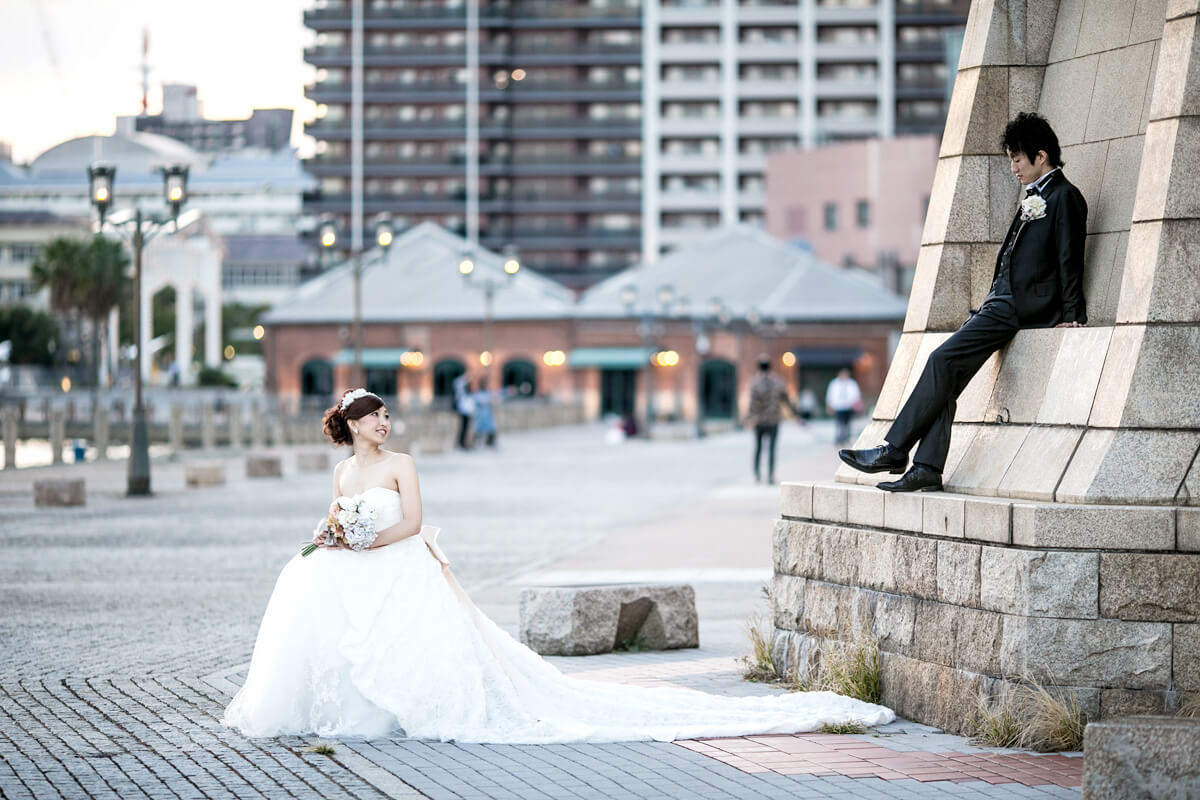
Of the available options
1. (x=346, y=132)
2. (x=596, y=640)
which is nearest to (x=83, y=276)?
(x=346, y=132)

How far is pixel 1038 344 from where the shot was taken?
336 inches

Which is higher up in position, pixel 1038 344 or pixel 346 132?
pixel 346 132

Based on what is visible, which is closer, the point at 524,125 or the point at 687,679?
the point at 687,679

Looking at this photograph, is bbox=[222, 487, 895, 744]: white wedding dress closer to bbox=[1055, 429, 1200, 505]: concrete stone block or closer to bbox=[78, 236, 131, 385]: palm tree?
bbox=[1055, 429, 1200, 505]: concrete stone block

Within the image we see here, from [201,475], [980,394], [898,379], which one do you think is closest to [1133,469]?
[980,394]

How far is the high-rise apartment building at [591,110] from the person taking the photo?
111 metres

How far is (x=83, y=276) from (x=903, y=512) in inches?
3776

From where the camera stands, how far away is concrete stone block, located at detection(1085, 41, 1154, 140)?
8680 mm

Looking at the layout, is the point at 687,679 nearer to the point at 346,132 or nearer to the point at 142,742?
the point at 142,742

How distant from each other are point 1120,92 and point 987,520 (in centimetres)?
248

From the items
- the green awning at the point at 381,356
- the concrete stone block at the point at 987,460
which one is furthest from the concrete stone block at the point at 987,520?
the green awning at the point at 381,356

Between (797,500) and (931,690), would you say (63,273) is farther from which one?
(931,690)

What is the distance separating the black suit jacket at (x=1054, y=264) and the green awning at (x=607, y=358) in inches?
2961

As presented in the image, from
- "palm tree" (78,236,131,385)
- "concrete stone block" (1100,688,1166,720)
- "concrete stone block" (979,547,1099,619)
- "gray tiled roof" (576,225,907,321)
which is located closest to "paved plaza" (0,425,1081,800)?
"concrete stone block" (1100,688,1166,720)
